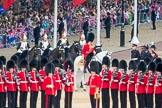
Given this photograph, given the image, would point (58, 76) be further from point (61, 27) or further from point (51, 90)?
point (61, 27)

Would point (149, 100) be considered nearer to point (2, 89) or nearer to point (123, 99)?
point (123, 99)

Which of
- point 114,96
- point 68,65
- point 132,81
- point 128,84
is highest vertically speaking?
point 68,65

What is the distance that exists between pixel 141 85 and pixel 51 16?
2023 cm

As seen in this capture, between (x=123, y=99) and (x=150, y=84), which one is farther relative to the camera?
(x=123, y=99)

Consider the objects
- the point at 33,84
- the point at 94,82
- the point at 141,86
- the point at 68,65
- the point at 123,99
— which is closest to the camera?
the point at 94,82

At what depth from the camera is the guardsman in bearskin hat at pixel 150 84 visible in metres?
31.7

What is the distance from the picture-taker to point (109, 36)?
52.8 metres

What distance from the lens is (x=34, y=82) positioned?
3206 centimetres

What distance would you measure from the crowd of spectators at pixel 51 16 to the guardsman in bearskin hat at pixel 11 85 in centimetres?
1524

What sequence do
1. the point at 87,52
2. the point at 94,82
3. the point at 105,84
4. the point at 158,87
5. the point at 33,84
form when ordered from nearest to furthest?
the point at 158,87 < the point at 94,82 < the point at 33,84 < the point at 105,84 < the point at 87,52

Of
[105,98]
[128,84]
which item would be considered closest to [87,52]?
[105,98]

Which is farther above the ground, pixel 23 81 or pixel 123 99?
pixel 23 81

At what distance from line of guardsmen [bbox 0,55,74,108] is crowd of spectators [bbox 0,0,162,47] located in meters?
15.0

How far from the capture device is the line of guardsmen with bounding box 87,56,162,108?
104 ft
